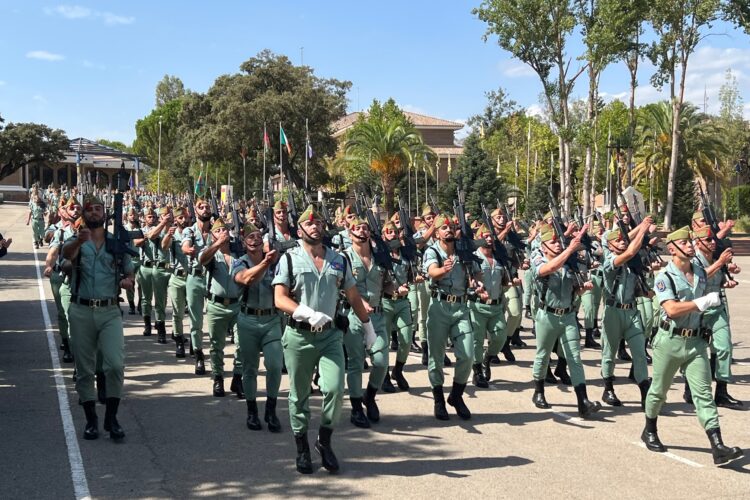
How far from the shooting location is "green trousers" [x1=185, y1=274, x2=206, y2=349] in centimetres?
1002

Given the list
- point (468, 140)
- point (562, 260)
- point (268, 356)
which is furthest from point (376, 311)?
point (468, 140)

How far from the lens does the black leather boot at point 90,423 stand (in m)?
7.24

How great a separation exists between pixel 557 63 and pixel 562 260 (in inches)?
1129

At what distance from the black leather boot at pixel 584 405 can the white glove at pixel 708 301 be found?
1.95 metres

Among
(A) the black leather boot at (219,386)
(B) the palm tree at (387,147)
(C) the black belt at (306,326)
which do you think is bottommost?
(A) the black leather boot at (219,386)

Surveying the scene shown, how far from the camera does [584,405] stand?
812 cm

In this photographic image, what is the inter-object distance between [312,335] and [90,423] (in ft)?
8.05

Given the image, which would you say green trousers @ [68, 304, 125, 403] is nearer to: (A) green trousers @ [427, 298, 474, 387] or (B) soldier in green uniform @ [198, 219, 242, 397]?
(B) soldier in green uniform @ [198, 219, 242, 397]

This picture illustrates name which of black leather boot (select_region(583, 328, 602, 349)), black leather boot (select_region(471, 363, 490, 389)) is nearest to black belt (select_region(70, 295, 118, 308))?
black leather boot (select_region(471, 363, 490, 389))

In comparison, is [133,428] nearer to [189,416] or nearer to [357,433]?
[189,416]

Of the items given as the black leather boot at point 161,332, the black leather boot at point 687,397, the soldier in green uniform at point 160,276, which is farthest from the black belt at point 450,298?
Result: the black leather boot at point 161,332

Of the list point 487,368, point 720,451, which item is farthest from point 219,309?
point 720,451

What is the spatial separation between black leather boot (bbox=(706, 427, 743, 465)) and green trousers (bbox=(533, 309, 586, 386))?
1.71 m

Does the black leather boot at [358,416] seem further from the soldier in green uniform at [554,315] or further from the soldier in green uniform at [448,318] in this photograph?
the soldier in green uniform at [554,315]
